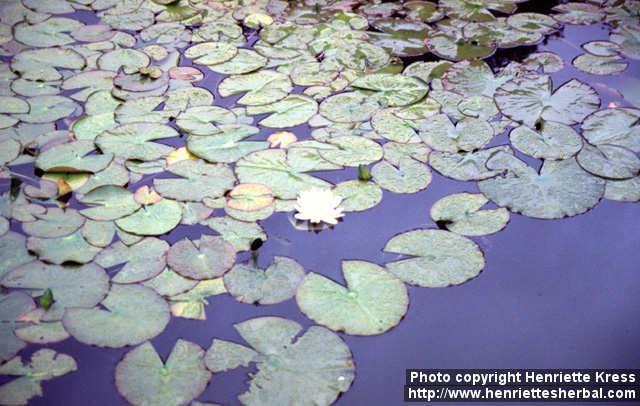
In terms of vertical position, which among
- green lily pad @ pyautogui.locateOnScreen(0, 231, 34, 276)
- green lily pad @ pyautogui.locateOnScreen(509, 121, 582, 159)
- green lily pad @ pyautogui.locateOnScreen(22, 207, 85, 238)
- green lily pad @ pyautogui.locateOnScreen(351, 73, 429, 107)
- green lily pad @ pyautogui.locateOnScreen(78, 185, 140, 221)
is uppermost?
green lily pad @ pyautogui.locateOnScreen(351, 73, 429, 107)

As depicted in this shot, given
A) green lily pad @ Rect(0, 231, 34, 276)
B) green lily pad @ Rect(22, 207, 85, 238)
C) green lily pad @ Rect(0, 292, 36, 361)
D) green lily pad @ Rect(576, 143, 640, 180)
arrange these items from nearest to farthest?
green lily pad @ Rect(0, 292, 36, 361) → green lily pad @ Rect(0, 231, 34, 276) → green lily pad @ Rect(22, 207, 85, 238) → green lily pad @ Rect(576, 143, 640, 180)

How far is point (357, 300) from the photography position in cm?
181

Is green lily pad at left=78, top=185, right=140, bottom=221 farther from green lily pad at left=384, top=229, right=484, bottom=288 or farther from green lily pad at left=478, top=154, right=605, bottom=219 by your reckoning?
green lily pad at left=478, top=154, right=605, bottom=219

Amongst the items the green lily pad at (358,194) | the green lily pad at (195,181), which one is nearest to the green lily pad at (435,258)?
the green lily pad at (358,194)

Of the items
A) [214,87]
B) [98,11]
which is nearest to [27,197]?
[214,87]

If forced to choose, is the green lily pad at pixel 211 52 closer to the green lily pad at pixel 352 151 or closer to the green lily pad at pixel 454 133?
the green lily pad at pixel 352 151

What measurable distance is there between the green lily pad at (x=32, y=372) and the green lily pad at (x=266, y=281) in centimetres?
49

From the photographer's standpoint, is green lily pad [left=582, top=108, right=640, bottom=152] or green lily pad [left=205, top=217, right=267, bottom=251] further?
green lily pad [left=582, top=108, right=640, bottom=152]

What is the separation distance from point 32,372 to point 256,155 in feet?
3.54

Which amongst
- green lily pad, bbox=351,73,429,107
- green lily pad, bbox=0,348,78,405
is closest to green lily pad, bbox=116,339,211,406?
green lily pad, bbox=0,348,78,405

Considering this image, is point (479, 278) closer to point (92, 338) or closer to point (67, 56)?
point (92, 338)

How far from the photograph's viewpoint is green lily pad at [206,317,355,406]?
1580 millimetres

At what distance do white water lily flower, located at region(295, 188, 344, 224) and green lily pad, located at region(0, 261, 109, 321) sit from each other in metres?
0.67

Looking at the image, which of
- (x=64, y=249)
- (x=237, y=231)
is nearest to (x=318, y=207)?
(x=237, y=231)
